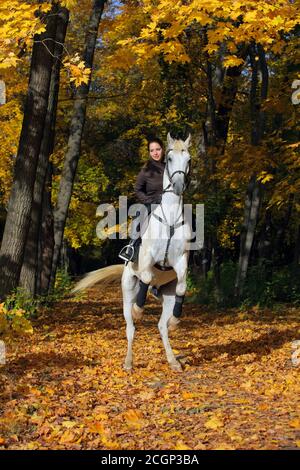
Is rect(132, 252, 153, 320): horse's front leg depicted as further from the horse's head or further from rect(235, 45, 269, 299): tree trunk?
rect(235, 45, 269, 299): tree trunk

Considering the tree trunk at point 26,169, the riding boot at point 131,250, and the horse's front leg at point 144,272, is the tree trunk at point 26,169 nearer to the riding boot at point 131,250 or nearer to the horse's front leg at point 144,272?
the riding boot at point 131,250

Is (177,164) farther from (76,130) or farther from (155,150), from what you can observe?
(76,130)

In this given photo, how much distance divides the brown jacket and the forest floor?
2634 mm

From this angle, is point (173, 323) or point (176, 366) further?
point (176, 366)

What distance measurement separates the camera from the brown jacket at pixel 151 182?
1012cm

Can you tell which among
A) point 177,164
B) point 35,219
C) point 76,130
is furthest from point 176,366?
point 76,130

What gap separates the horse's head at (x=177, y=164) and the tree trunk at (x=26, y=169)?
556 cm

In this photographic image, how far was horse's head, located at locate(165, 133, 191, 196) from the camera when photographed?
364 inches

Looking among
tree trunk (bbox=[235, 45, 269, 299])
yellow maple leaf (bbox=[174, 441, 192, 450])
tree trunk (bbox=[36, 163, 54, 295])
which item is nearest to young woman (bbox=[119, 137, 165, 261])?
yellow maple leaf (bbox=[174, 441, 192, 450])

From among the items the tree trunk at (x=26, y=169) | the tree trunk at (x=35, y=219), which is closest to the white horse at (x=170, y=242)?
the tree trunk at (x=26, y=169)

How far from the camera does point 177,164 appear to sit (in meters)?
9.23

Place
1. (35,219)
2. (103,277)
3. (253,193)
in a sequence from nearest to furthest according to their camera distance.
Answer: (35,219)
(253,193)
(103,277)

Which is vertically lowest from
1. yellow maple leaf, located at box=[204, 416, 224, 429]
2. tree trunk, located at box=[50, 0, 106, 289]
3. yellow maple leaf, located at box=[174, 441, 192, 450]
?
yellow maple leaf, located at box=[204, 416, 224, 429]

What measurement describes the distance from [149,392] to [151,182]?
3231 mm
